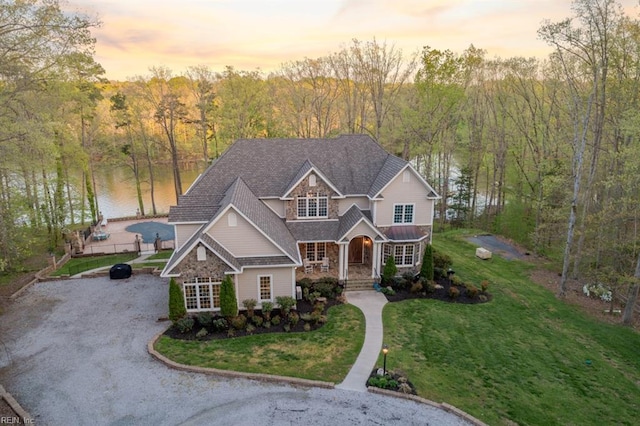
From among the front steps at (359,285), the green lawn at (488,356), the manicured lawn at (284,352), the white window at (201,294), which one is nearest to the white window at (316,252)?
the front steps at (359,285)

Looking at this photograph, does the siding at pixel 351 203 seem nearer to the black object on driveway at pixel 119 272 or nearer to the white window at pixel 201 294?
the white window at pixel 201 294

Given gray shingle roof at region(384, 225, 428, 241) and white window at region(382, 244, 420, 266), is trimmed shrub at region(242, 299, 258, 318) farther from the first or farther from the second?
gray shingle roof at region(384, 225, 428, 241)

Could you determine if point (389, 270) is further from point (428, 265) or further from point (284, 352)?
point (284, 352)

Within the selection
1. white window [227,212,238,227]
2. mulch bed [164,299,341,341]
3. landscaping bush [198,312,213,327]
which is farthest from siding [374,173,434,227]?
landscaping bush [198,312,213,327]

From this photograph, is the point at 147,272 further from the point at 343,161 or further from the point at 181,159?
the point at 181,159

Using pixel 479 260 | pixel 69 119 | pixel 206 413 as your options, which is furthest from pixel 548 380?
pixel 69 119

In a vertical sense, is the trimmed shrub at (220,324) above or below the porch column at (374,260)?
below
